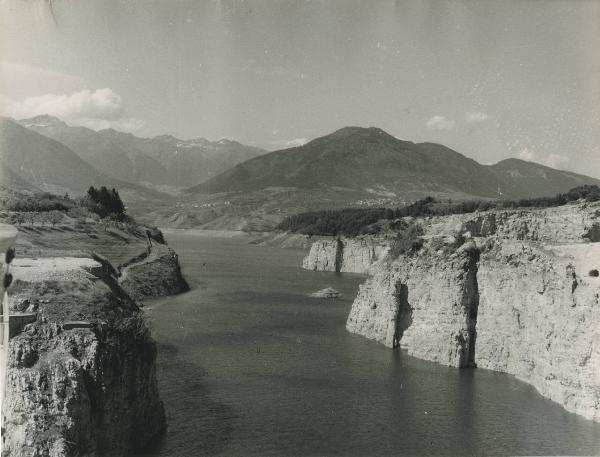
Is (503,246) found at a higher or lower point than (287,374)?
higher

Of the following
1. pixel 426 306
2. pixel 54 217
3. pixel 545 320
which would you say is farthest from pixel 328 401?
pixel 54 217

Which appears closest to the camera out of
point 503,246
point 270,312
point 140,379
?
point 140,379

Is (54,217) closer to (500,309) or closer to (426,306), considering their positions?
Answer: (426,306)

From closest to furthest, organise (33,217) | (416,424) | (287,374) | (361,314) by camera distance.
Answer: (416,424) < (287,374) < (361,314) < (33,217)

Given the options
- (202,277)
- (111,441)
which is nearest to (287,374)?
(111,441)

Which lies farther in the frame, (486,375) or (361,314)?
(361,314)

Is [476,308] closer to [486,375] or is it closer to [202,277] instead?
[486,375]

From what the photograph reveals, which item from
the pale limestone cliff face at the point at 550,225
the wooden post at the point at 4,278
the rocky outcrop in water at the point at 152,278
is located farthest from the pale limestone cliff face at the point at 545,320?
the rocky outcrop in water at the point at 152,278
